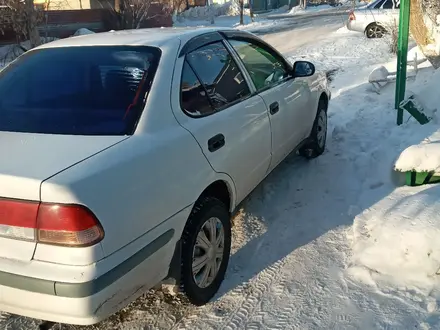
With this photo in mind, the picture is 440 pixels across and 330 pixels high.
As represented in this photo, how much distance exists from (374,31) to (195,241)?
14183 millimetres

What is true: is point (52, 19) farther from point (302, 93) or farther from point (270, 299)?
point (270, 299)

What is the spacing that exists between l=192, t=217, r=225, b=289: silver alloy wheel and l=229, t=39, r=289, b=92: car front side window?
132cm

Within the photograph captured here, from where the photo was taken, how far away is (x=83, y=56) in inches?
126

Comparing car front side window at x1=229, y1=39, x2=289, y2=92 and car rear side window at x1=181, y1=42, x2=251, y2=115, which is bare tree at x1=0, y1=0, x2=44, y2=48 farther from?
car rear side window at x1=181, y1=42, x2=251, y2=115

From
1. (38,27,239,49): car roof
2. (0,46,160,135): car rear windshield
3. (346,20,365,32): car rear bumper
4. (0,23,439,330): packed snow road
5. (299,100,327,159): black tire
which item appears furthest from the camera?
(346,20,365,32): car rear bumper

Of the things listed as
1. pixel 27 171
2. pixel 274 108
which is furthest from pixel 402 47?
pixel 27 171

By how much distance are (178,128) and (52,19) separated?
72.0 ft

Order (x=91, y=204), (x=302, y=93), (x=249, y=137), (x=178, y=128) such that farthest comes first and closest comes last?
(x=302, y=93) < (x=249, y=137) < (x=178, y=128) < (x=91, y=204)

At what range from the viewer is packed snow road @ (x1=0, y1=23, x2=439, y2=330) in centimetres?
295

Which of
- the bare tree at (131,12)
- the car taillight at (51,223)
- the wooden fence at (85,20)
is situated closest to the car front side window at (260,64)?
the car taillight at (51,223)

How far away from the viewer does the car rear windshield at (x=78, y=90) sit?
2688mm

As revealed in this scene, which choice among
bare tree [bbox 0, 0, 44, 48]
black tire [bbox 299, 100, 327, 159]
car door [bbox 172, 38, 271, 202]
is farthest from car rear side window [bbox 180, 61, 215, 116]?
bare tree [bbox 0, 0, 44, 48]

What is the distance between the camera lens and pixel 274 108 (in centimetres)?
402

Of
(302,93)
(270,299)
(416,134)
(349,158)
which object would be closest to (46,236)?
(270,299)
